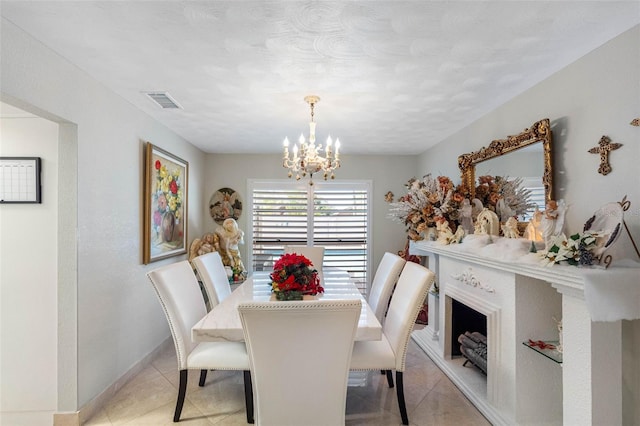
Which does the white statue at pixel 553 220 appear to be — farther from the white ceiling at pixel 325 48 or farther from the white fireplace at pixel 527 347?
the white ceiling at pixel 325 48

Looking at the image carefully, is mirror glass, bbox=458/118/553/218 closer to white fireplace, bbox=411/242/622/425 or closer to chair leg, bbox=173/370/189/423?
white fireplace, bbox=411/242/622/425

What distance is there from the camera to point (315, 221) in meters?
4.92

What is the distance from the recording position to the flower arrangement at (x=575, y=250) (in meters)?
1.50

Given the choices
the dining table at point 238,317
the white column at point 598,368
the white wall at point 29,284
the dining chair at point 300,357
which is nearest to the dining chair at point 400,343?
the dining table at point 238,317

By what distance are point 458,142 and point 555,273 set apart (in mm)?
2288

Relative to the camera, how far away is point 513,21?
155 centimetres

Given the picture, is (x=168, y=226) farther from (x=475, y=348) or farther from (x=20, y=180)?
(x=475, y=348)

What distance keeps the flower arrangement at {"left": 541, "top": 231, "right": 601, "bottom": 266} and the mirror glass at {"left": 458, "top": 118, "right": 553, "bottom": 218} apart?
66 centimetres

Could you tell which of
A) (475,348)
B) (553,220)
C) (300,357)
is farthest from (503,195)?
(300,357)

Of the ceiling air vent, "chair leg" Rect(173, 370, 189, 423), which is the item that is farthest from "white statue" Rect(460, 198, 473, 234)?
the ceiling air vent

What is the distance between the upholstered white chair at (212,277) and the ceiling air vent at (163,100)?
1316 millimetres

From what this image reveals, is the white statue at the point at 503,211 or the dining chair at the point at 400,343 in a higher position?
the white statue at the point at 503,211

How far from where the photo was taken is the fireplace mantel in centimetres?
149

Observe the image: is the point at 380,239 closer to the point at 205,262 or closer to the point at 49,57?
the point at 205,262
